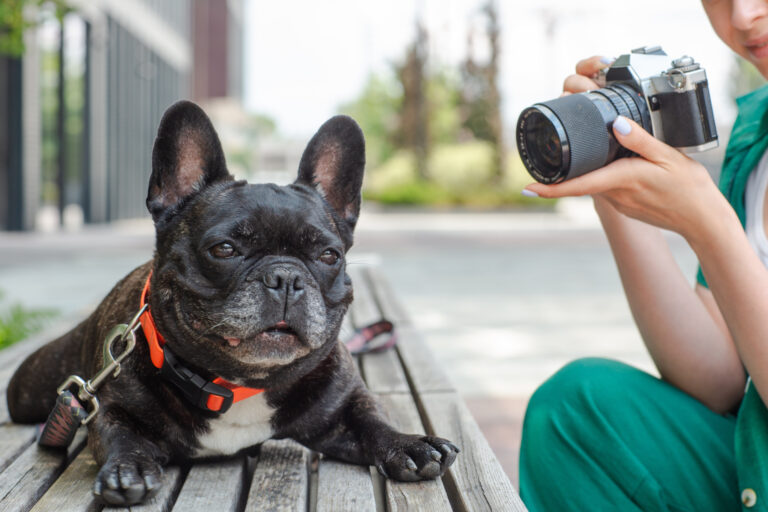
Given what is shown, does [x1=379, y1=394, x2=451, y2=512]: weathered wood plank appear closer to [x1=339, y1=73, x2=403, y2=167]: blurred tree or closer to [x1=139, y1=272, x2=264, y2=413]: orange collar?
[x1=139, y1=272, x2=264, y2=413]: orange collar

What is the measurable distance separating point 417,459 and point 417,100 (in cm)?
2436

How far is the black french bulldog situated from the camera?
1.52m

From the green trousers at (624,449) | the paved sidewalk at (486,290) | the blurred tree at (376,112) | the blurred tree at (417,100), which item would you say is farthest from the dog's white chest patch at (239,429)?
the blurred tree at (376,112)

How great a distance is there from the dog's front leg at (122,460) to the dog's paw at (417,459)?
1.39 ft

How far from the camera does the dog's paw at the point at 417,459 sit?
1.50 metres

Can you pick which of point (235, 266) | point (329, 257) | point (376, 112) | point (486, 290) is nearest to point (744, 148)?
point (329, 257)

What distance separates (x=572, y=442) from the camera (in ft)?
6.23

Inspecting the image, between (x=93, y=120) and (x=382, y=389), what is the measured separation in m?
15.4

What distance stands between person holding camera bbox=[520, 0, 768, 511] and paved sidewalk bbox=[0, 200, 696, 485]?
1051 millimetres

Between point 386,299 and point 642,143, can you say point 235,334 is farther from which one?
point 386,299

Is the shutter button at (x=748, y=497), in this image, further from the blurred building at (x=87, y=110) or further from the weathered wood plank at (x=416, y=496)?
the blurred building at (x=87, y=110)

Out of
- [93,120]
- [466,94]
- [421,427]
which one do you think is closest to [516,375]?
[421,427]

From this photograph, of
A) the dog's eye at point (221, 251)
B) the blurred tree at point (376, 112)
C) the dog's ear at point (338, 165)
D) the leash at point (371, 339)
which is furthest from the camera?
the blurred tree at point (376, 112)

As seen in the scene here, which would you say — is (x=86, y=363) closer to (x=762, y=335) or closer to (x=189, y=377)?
(x=189, y=377)
